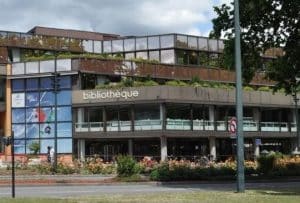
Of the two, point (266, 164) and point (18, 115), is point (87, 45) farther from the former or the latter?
point (266, 164)

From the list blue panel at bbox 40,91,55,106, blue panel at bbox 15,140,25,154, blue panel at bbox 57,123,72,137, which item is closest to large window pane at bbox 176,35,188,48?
blue panel at bbox 40,91,55,106

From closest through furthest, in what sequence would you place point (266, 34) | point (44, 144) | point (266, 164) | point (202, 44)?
point (266, 34) → point (266, 164) → point (44, 144) → point (202, 44)

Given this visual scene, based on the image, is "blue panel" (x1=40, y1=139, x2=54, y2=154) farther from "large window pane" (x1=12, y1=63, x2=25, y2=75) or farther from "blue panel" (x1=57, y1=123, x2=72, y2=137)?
"large window pane" (x1=12, y1=63, x2=25, y2=75)

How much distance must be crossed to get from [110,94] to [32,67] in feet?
30.4

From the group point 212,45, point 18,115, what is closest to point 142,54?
point 212,45

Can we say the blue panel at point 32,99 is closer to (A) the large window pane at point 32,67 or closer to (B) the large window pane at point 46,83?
(B) the large window pane at point 46,83

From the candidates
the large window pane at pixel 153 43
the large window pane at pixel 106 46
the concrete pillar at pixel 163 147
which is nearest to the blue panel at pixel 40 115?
the concrete pillar at pixel 163 147

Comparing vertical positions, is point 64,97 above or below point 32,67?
below

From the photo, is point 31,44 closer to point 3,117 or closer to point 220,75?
point 3,117

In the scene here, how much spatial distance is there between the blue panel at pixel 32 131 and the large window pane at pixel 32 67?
556cm

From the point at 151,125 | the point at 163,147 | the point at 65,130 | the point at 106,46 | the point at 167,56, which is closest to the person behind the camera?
the point at 163,147

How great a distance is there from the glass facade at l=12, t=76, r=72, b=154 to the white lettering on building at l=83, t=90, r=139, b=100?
7.92ft

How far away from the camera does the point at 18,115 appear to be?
226 feet

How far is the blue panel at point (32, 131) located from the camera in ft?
222
